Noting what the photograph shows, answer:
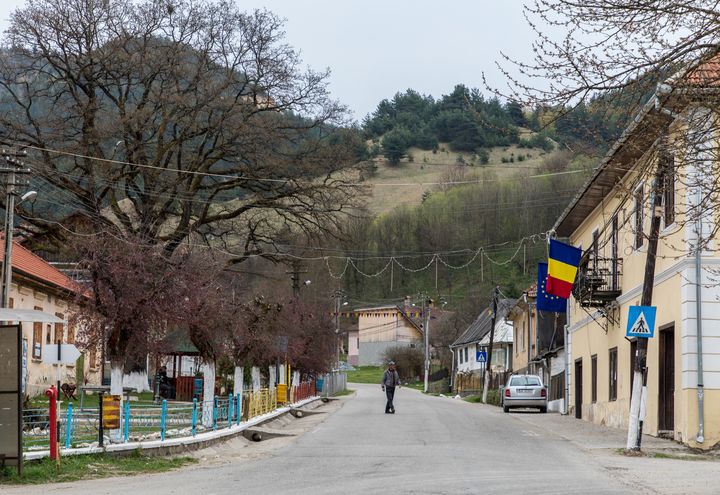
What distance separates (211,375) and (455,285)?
73.4 metres

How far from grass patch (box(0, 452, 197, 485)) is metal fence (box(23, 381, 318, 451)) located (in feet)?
1.85

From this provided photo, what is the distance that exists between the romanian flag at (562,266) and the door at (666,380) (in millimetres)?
5040

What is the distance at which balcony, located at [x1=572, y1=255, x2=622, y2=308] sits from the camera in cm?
2837

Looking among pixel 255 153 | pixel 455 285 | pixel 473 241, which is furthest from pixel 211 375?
pixel 455 285

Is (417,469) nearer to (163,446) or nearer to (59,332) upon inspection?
(163,446)

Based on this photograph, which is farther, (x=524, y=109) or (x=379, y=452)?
(x=379, y=452)

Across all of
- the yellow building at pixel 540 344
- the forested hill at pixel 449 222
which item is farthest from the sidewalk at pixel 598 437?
the forested hill at pixel 449 222

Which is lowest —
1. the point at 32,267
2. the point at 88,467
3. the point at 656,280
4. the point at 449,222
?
the point at 88,467

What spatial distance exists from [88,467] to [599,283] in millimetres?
Result: 16428

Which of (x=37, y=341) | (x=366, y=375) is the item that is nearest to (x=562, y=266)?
(x=37, y=341)

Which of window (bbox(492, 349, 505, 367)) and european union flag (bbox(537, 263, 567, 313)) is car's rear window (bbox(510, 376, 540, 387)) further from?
window (bbox(492, 349, 505, 367))

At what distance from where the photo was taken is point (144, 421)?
22.5 meters

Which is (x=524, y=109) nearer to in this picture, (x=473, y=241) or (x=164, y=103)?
(x=164, y=103)

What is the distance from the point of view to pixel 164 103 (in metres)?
38.2
